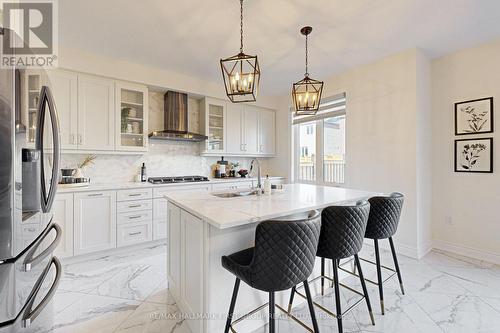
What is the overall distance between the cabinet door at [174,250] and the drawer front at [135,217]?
1.35m

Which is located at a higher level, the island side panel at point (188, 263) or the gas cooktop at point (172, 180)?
the gas cooktop at point (172, 180)

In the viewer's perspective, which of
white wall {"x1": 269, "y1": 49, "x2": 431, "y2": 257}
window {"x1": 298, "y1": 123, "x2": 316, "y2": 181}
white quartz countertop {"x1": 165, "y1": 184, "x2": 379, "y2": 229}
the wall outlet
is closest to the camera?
white quartz countertop {"x1": 165, "y1": 184, "x2": 379, "y2": 229}

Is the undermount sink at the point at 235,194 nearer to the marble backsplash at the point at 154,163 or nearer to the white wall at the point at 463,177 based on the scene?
the marble backsplash at the point at 154,163

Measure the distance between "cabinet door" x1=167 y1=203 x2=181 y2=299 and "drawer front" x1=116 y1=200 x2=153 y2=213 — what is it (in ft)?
4.51

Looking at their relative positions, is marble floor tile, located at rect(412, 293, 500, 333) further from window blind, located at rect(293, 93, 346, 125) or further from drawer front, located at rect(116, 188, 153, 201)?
drawer front, located at rect(116, 188, 153, 201)

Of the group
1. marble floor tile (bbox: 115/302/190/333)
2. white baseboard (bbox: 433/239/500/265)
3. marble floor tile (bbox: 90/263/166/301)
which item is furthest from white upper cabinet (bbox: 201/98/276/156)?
white baseboard (bbox: 433/239/500/265)

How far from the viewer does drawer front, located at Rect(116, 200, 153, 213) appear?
3.07m

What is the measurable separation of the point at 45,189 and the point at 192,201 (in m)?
0.90

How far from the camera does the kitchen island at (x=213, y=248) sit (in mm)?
Result: 1490

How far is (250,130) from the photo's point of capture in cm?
475

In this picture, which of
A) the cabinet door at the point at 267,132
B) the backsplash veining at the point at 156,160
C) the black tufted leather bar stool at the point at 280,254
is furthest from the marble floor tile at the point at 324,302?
the cabinet door at the point at 267,132

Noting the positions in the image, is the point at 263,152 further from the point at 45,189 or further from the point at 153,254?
the point at 45,189

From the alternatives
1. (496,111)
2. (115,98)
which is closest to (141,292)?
(115,98)

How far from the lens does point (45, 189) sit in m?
1.30
